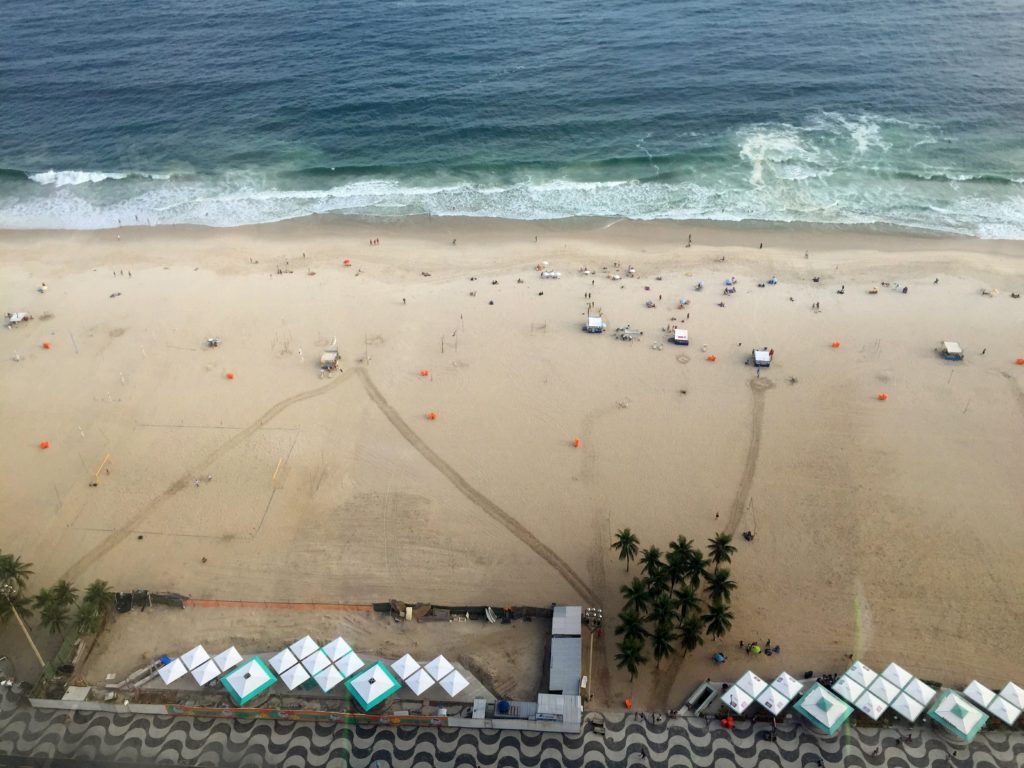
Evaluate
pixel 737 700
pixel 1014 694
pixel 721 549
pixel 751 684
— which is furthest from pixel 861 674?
pixel 721 549

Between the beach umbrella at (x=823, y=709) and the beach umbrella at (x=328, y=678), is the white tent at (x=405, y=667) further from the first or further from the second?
the beach umbrella at (x=823, y=709)

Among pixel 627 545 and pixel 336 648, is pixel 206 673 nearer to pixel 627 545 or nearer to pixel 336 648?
pixel 336 648

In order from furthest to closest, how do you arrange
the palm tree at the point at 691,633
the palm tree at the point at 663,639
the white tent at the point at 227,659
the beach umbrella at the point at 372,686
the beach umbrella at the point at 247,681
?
the white tent at the point at 227,659 → the palm tree at the point at 691,633 → the palm tree at the point at 663,639 → the beach umbrella at the point at 247,681 → the beach umbrella at the point at 372,686

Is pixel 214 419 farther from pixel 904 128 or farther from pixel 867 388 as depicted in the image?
pixel 904 128

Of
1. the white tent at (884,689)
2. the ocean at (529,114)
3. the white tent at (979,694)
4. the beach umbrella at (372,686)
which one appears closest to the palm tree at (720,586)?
the white tent at (884,689)

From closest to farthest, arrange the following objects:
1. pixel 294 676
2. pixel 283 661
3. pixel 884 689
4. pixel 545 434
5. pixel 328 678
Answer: pixel 884 689, pixel 328 678, pixel 294 676, pixel 283 661, pixel 545 434

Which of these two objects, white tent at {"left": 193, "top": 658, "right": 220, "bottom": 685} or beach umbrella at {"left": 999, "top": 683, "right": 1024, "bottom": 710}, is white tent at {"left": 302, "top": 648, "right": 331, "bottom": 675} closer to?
white tent at {"left": 193, "top": 658, "right": 220, "bottom": 685}
